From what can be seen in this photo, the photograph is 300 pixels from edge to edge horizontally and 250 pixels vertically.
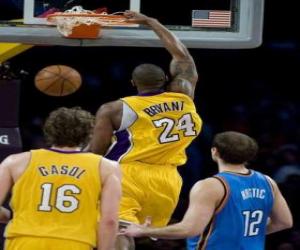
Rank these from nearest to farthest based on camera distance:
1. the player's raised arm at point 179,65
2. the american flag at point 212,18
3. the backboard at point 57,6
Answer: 1. the player's raised arm at point 179,65
2. the backboard at point 57,6
3. the american flag at point 212,18

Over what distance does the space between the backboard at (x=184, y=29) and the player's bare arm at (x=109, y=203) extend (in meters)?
2.69

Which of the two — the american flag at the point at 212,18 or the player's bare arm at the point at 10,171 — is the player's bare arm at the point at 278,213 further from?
the american flag at the point at 212,18

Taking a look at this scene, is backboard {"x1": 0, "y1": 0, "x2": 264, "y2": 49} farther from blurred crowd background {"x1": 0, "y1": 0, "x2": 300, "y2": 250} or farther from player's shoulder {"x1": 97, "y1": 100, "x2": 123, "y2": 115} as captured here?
blurred crowd background {"x1": 0, "y1": 0, "x2": 300, "y2": 250}

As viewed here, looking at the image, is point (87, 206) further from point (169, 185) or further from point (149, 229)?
point (169, 185)

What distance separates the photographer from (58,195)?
5051 millimetres

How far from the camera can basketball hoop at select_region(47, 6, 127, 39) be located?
24.7 ft

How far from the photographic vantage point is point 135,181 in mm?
6562

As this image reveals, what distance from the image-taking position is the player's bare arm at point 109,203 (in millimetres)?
5062

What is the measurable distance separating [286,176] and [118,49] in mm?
2290

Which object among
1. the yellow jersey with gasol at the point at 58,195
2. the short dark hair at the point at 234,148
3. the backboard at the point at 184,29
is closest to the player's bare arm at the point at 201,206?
the short dark hair at the point at 234,148

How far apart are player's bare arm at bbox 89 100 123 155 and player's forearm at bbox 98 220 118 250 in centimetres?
137

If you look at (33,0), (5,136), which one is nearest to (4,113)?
(5,136)

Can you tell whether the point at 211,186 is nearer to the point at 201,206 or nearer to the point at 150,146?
the point at 201,206

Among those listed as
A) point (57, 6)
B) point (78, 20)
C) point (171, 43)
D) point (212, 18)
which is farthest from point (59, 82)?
point (171, 43)
